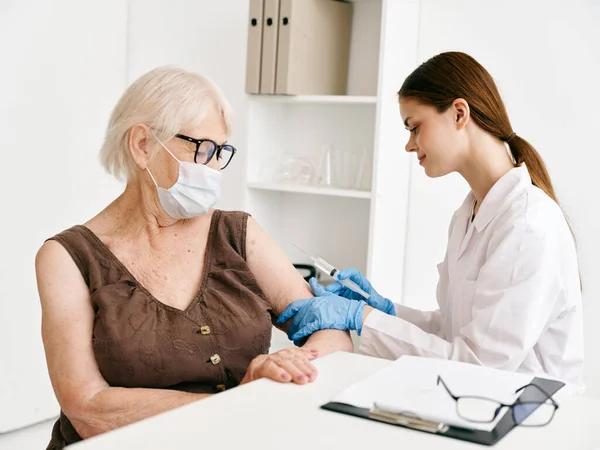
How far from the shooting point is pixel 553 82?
8.27ft

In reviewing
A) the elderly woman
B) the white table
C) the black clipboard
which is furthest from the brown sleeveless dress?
the black clipboard

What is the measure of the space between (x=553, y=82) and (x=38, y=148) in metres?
1.97

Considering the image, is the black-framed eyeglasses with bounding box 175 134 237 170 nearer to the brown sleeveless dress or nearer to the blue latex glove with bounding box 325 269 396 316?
the brown sleeveless dress

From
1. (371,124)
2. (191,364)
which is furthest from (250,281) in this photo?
(371,124)

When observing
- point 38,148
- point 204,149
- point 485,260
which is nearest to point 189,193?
point 204,149

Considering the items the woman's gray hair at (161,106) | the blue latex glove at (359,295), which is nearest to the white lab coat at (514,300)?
the blue latex glove at (359,295)

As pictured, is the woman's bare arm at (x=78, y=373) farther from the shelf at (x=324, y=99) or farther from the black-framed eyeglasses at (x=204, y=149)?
the shelf at (x=324, y=99)

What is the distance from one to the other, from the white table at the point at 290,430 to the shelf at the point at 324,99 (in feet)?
5.55

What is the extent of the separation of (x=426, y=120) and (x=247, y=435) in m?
1.10

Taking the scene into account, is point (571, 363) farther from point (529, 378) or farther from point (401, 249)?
point (401, 249)

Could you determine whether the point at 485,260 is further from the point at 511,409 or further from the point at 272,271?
the point at 511,409

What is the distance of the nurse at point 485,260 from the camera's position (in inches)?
61.4

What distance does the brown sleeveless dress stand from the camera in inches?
58.8

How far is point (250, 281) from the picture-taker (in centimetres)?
170
